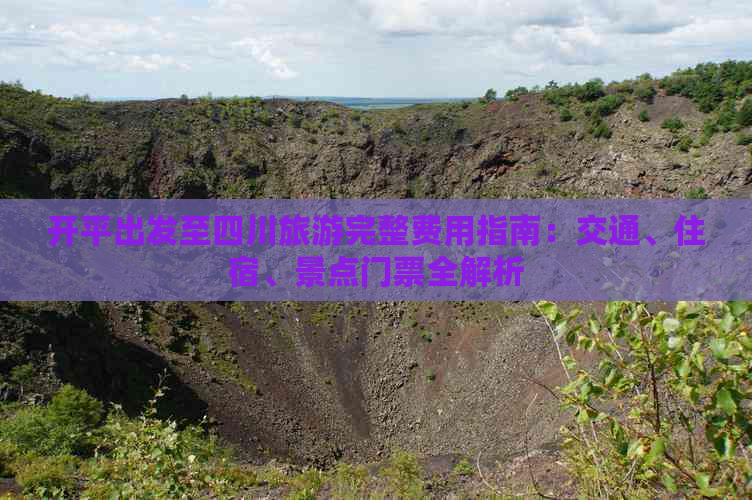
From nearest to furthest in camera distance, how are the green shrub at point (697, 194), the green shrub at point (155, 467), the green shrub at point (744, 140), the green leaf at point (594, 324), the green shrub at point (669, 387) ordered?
the green shrub at point (669, 387), the green leaf at point (594, 324), the green shrub at point (155, 467), the green shrub at point (697, 194), the green shrub at point (744, 140)

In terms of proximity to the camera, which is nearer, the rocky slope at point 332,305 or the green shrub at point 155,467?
the green shrub at point 155,467

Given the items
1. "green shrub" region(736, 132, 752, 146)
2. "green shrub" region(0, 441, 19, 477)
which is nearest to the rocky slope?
"green shrub" region(736, 132, 752, 146)

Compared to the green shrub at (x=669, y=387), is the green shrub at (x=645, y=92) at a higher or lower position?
higher

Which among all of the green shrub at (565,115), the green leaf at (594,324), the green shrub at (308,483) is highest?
the green shrub at (565,115)

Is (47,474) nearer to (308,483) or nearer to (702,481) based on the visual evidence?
(308,483)

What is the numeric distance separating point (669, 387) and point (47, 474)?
9979 millimetres

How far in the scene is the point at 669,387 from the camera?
10.5ft

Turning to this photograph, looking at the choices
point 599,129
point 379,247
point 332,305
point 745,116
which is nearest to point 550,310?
point 332,305

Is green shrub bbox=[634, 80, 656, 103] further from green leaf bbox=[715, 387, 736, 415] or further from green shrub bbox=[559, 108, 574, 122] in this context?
green leaf bbox=[715, 387, 736, 415]

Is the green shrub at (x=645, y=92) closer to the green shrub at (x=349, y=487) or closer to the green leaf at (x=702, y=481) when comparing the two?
the green shrub at (x=349, y=487)

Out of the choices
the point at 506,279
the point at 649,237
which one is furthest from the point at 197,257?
the point at 649,237

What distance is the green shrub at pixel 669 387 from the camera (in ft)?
8.45

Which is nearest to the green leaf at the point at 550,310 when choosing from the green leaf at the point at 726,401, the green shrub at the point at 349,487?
the green leaf at the point at 726,401

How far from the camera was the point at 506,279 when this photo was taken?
27453mm
